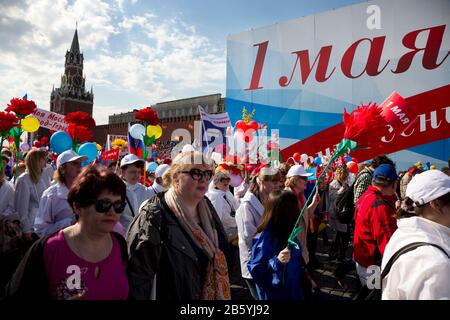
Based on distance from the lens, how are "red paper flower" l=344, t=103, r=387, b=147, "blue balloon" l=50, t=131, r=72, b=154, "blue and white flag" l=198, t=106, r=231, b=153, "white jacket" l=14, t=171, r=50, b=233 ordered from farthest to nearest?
1. "blue and white flag" l=198, t=106, r=231, b=153
2. "blue balloon" l=50, t=131, r=72, b=154
3. "white jacket" l=14, t=171, r=50, b=233
4. "red paper flower" l=344, t=103, r=387, b=147

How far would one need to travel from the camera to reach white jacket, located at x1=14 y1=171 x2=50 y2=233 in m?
3.73

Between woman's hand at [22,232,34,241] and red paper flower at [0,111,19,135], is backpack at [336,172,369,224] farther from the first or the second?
red paper flower at [0,111,19,135]

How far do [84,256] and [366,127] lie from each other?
2.08 metres

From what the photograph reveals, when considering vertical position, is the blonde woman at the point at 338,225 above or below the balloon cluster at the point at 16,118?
below

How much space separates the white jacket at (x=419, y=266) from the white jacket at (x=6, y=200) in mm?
3883

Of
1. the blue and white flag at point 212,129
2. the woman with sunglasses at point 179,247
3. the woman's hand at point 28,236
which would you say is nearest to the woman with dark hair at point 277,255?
the woman with sunglasses at point 179,247

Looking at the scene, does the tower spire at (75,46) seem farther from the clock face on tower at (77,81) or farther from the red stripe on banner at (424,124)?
the red stripe on banner at (424,124)

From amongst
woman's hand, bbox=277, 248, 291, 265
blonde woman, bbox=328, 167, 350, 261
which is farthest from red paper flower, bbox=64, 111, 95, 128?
blonde woman, bbox=328, 167, 350, 261

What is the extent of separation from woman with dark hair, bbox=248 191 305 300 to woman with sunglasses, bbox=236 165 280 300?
0.42m

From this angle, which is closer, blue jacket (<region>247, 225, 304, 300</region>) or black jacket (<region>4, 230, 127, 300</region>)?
black jacket (<region>4, 230, 127, 300</region>)

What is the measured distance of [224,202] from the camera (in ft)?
13.9

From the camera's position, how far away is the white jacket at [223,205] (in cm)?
414
